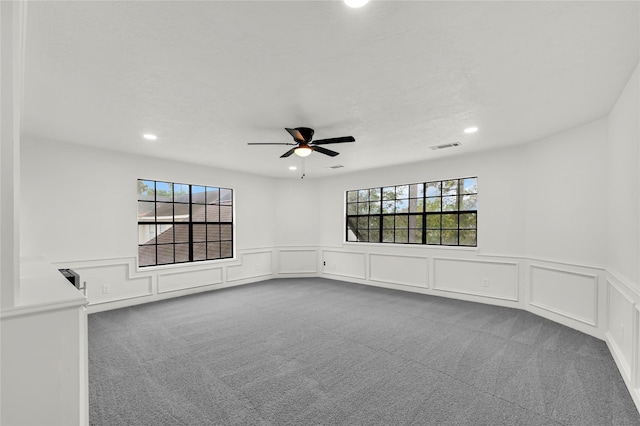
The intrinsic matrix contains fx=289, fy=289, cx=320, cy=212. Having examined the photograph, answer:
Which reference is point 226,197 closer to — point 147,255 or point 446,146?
point 147,255

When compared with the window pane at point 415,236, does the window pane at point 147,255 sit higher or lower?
lower

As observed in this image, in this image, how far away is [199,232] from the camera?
584 centimetres

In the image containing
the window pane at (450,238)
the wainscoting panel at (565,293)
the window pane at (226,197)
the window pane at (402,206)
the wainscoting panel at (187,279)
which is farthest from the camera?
the window pane at (226,197)

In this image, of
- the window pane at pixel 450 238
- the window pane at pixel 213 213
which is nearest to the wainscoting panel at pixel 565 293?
the window pane at pixel 450 238

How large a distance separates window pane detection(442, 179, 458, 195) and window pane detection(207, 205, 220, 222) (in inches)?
182

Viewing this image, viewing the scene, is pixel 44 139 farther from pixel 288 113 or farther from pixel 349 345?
pixel 349 345

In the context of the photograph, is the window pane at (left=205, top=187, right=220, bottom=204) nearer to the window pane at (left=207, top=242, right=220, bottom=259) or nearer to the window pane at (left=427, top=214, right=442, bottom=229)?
the window pane at (left=207, top=242, right=220, bottom=259)

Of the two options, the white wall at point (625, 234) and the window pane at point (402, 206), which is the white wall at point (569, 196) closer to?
the white wall at point (625, 234)

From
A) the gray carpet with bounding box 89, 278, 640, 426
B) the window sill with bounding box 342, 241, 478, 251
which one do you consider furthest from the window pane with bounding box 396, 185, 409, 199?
the gray carpet with bounding box 89, 278, 640, 426

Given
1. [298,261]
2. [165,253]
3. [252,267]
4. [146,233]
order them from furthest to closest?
1. [298,261]
2. [252,267]
3. [165,253]
4. [146,233]

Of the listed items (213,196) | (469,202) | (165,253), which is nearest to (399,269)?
(469,202)

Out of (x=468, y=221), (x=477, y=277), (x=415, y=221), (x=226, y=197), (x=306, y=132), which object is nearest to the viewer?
(x=306, y=132)

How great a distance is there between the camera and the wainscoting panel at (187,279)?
517 cm

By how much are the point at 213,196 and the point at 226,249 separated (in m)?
1.21
